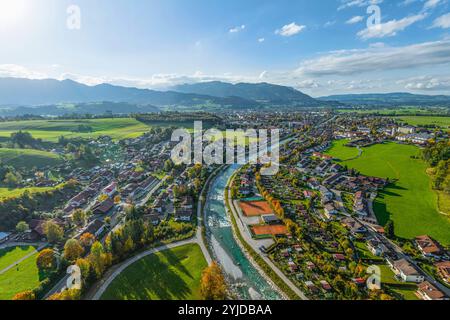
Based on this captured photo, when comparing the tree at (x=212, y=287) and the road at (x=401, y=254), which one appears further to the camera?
the road at (x=401, y=254)

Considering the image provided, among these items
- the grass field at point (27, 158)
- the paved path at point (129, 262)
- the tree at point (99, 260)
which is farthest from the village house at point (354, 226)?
the grass field at point (27, 158)

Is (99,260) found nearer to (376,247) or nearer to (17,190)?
(376,247)

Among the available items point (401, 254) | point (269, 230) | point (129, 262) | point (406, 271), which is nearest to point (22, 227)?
point (129, 262)

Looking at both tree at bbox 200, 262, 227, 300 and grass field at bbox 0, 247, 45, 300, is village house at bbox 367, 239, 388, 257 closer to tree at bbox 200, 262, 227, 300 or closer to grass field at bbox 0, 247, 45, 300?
tree at bbox 200, 262, 227, 300

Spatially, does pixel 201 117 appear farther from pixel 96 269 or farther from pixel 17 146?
pixel 96 269

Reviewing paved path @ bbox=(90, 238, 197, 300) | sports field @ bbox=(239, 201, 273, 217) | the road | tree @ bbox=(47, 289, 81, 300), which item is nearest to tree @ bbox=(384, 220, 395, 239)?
the road

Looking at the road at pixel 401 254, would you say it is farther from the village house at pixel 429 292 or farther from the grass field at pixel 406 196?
the grass field at pixel 406 196
